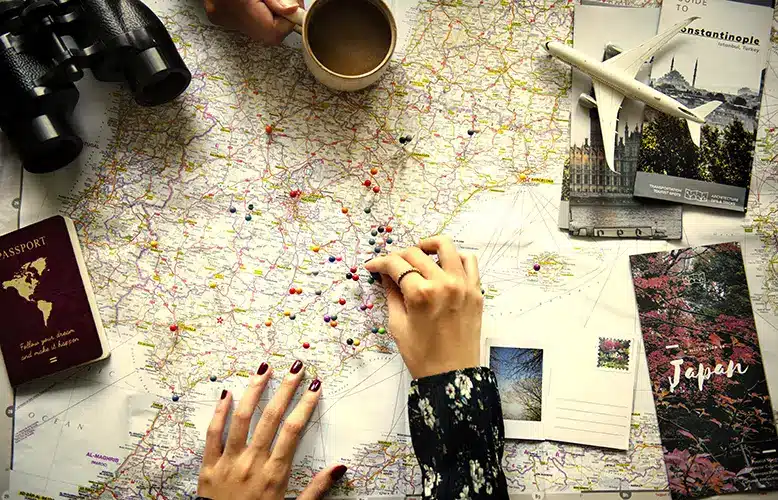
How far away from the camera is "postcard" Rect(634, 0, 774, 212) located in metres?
1.08

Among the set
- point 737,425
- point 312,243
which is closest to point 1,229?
point 312,243

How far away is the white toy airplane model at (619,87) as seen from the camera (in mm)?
1046

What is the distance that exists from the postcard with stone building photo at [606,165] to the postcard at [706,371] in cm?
7

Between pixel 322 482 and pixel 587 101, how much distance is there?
0.82 meters

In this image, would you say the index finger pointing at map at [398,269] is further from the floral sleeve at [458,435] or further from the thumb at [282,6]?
the thumb at [282,6]

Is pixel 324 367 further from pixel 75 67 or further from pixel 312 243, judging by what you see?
pixel 75 67

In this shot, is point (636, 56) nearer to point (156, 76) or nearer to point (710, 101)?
point (710, 101)

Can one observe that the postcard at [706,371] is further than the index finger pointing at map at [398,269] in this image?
Yes

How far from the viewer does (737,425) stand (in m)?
1.04

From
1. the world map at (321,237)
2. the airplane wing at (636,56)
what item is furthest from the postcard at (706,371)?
the airplane wing at (636,56)

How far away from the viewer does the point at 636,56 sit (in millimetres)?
1056

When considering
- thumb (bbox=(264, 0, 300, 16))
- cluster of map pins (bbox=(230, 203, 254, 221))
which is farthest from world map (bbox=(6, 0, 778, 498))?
thumb (bbox=(264, 0, 300, 16))

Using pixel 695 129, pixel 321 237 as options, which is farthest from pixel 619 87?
pixel 321 237

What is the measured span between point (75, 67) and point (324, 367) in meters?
0.64
